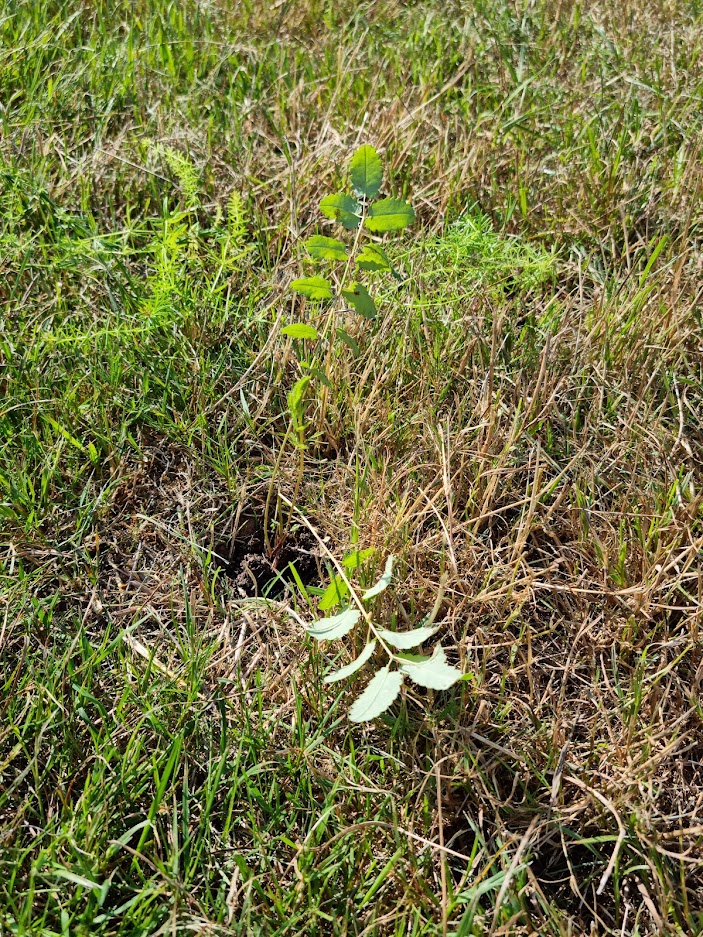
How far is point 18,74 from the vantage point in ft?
8.51

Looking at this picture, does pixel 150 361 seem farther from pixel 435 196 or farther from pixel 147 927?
pixel 147 927

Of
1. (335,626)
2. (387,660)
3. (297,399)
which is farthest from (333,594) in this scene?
(297,399)

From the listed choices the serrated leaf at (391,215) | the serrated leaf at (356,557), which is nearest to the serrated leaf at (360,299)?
the serrated leaf at (391,215)

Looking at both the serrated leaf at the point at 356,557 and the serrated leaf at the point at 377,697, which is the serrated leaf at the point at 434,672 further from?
the serrated leaf at the point at 356,557

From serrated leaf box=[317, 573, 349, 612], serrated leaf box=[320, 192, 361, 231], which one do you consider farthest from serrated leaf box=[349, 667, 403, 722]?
serrated leaf box=[320, 192, 361, 231]

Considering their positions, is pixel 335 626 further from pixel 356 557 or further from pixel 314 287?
pixel 314 287

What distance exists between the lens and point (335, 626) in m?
1.45

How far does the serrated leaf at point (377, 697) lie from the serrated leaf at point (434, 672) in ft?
0.08

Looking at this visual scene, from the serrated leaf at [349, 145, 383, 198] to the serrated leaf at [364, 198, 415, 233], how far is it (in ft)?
0.18

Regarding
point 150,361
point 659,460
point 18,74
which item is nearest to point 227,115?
point 18,74

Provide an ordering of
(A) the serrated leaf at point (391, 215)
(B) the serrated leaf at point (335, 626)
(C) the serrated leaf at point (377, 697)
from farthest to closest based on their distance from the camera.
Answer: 1. (A) the serrated leaf at point (391, 215)
2. (B) the serrated leaf at point (335, 626)
3. (C) the serrated leaf at point (377, 697)

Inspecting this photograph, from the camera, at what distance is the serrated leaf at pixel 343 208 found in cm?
171

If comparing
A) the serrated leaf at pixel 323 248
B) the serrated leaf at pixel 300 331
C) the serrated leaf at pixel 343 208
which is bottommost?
the serrated leaf at pixel 300 331

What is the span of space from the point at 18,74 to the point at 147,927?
2.33 metres
